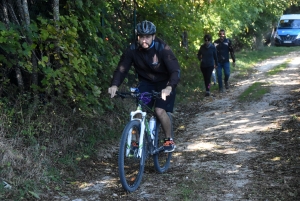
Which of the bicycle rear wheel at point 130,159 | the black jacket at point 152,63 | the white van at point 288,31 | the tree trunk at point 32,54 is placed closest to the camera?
the bicycle rear wheel at point 130,159

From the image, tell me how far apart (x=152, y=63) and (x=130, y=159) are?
1248 millimetres

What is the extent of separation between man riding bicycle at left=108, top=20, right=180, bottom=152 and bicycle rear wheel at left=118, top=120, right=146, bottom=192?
504 millimetres

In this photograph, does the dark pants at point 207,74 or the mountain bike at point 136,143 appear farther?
the dark pants at point 207,74

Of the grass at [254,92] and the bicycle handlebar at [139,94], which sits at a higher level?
the bicycle handlebar at [139,94]

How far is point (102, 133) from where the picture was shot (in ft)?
25.9

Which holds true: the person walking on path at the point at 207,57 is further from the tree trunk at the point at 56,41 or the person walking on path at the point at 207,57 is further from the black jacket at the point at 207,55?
the tree trunk at the point at 56,41

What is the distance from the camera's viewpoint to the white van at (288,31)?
110 feet

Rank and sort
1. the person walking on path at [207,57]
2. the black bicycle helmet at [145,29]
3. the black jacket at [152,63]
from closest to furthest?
the black bicycle helmet at [145,29] → the black jacket at [152,63] → the person walking on path at [207,57]

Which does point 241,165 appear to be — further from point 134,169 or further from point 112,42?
point 112,42

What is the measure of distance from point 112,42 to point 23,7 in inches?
107

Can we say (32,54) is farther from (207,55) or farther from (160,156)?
(207,55)

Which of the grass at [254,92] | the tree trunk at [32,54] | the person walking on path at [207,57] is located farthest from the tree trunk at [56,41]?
the person walking on path at [207,57]

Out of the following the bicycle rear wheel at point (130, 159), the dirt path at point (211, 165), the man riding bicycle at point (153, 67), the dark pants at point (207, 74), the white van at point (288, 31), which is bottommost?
the dirt path at point (211, 165)

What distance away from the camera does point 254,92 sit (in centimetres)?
1327
